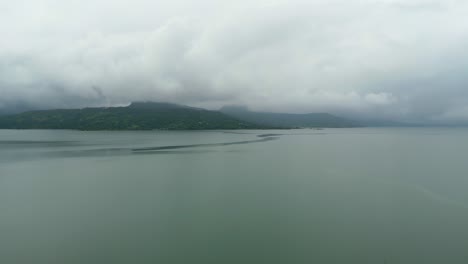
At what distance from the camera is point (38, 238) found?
1539cm

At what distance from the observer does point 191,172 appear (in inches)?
1433

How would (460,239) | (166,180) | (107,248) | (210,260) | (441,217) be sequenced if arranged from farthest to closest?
(166,180)
(441,217)
(460,239)
(107,248)
(210,260)

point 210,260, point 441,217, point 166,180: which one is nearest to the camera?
A: point 210,260

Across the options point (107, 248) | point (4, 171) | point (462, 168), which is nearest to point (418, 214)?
point (107, 248)

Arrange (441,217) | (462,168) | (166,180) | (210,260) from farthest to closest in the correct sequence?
(462,168) < (166,180) < (441,217) < (210,260)

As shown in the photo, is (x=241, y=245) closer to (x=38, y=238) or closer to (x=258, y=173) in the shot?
(x=38, y=238)

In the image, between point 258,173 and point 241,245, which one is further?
point 258,173

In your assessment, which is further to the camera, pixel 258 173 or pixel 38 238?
pixel 258 173

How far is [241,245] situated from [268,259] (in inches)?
68.1

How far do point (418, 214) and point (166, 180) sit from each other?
23.5 m

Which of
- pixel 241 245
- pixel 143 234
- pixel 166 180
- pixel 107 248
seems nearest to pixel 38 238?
pixel 107 248

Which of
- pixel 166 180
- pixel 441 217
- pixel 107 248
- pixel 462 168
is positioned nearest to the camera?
pixel 107 248

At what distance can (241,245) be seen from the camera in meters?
14.4

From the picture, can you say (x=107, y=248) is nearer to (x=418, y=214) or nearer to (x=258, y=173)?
(x=418, y=214)
